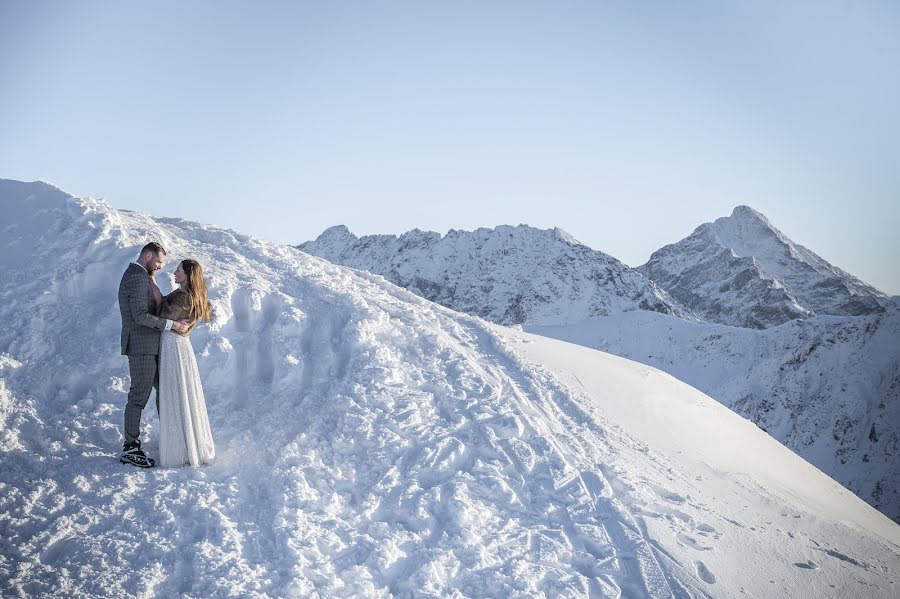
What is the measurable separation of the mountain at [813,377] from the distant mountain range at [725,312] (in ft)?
0.25

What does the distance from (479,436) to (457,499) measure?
3.92ft

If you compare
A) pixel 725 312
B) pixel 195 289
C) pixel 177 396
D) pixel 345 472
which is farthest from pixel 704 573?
pixel 725 312

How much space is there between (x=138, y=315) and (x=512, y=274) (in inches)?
3588

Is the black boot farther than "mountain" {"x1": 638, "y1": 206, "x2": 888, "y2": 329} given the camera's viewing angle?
No

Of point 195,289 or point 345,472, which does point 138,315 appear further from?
point 345,472

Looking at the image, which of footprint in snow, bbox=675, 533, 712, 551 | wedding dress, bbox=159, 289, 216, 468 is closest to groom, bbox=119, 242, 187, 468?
wedding dress, bbox=159, 289, 216, 468

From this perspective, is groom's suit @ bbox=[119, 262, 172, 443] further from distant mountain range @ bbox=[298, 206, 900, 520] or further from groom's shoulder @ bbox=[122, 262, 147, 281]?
distant mountain range @ bbox=[298, 206, 900, 520]

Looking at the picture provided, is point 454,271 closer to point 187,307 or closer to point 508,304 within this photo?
point 508,304

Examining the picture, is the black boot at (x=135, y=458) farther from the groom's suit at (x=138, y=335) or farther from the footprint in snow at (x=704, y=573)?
the footprint in snow at (x=704, y=573)

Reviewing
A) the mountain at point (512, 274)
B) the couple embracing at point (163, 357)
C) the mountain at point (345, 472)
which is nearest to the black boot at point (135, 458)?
the couple embracing at point (163, 357)

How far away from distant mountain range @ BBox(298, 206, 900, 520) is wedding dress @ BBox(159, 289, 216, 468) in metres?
33.3

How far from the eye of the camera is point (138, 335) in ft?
17.6

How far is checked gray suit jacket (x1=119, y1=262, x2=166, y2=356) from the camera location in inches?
208

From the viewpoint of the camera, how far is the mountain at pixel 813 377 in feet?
99.1
